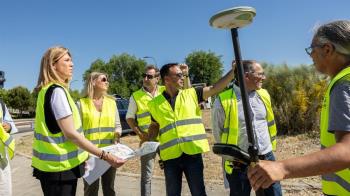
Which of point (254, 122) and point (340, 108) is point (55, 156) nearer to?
point (254, 122)

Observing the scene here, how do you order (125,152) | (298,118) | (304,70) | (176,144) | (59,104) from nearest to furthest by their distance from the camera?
(59,104)
(125,152)
(176,144)
(298,118)
(304,70)

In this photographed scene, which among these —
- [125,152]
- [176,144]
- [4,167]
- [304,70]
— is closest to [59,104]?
[125,152]

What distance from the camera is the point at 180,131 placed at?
15.0ft

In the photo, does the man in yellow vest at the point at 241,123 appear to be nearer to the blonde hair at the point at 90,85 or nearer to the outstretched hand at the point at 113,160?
the outstretched hand at the point at 113,160

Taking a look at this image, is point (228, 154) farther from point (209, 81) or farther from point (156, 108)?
point (209, 81)

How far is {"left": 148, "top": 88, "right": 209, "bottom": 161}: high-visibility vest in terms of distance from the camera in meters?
4.52

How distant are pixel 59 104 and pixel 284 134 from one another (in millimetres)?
10286

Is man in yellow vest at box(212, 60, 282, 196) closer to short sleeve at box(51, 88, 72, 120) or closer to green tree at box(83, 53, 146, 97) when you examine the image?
short sleeve at box(51, 88, 72, 120)

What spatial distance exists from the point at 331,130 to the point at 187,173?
9.33 ft

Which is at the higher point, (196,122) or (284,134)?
(196,122)

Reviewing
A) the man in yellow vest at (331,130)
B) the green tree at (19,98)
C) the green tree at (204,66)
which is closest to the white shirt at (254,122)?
the man in yellow vest at (331,130)

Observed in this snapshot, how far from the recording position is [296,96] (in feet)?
40.7

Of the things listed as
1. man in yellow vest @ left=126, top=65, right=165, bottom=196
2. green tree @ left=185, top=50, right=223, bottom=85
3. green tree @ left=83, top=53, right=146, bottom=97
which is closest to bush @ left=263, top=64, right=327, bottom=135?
man in yellow vest @ left=126, top=65, right=165, bottom=196

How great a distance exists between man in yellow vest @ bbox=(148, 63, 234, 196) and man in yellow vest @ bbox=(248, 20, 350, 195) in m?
2.24
